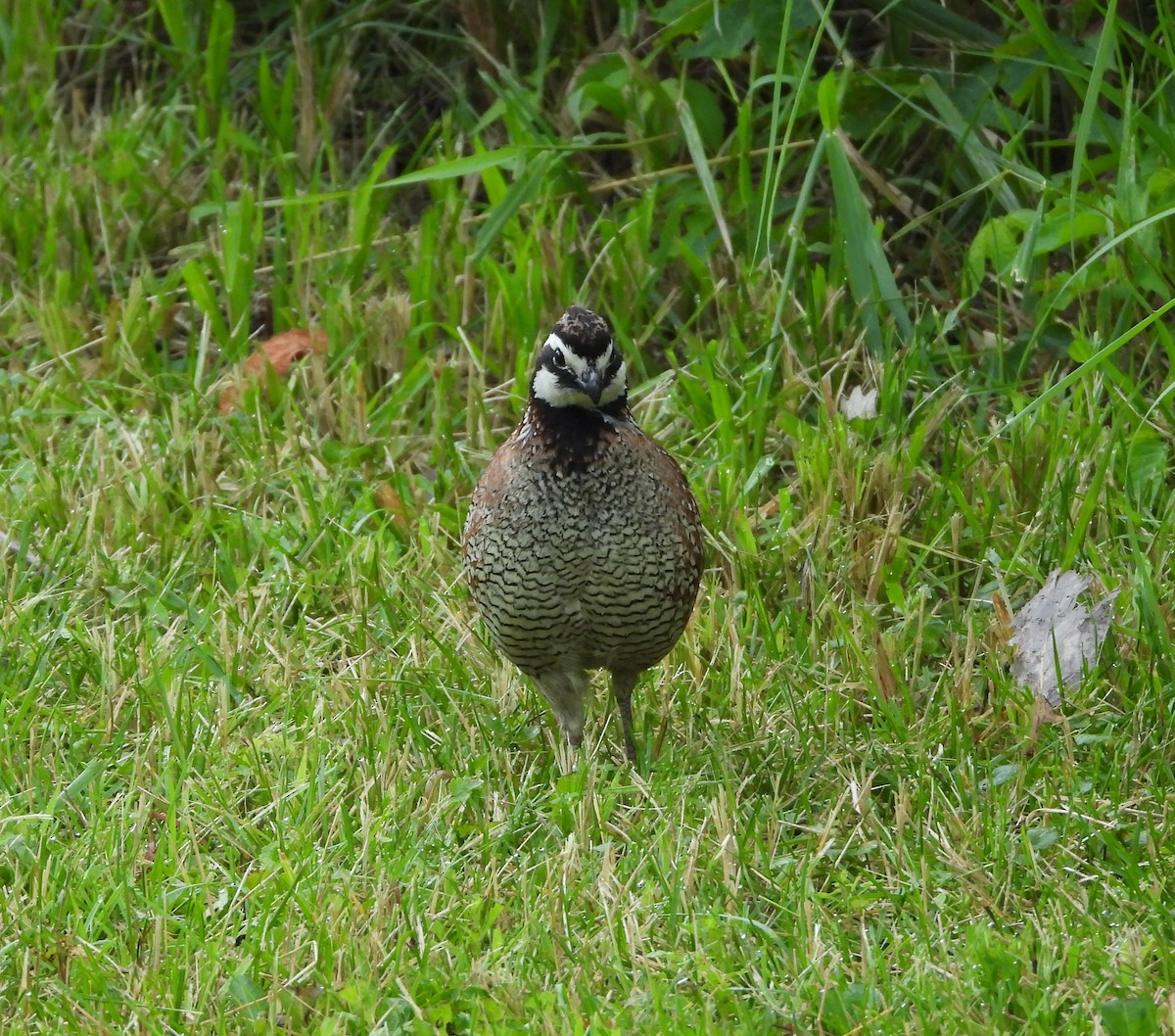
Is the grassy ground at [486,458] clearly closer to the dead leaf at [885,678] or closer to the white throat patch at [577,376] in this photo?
the dead leaf at [885,678]

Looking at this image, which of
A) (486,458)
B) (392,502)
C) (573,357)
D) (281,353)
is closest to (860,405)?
(486,458)

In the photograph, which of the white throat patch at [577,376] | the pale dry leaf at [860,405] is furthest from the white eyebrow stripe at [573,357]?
the pale dry leaf at [860,405]

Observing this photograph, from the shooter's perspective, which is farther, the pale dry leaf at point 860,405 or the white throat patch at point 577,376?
the pale dry leaf at point 860,405

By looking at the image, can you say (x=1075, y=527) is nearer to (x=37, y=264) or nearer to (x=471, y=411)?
(x=471, y=411)

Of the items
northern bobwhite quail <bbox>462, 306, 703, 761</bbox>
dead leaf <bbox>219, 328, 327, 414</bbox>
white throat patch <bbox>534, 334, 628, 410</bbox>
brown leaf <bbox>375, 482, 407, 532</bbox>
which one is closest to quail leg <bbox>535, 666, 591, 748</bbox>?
northern bobwhite quail <bbox>462, 306, 703, 761</bbox>

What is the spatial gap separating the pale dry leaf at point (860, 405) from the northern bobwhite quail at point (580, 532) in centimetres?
127

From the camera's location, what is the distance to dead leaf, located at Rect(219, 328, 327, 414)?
5.96 m

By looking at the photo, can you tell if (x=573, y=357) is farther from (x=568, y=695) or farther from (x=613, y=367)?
(x=568, y=695)

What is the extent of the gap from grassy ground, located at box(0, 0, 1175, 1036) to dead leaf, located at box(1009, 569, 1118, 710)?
0.16 feet

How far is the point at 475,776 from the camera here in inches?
168

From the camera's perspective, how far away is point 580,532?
161 inches

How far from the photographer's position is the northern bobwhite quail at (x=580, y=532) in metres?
4.09

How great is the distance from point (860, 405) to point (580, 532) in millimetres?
1586

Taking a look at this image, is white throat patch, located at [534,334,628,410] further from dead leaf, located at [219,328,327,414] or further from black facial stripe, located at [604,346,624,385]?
dead leaf, located at [219,328,327,414]
